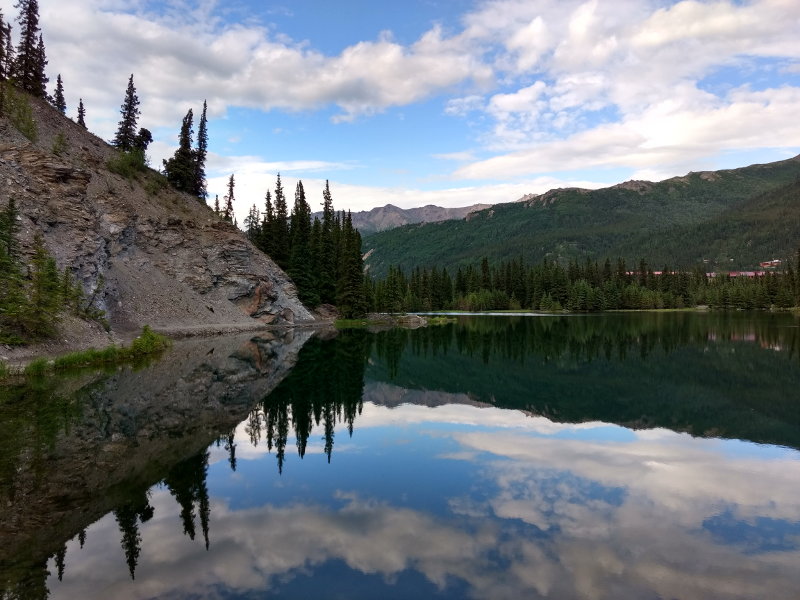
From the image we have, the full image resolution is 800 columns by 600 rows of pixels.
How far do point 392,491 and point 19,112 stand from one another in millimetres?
75830

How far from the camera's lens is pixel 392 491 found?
15.9 metres

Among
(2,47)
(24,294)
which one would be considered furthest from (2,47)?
(24,294)

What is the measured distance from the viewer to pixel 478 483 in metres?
16.7

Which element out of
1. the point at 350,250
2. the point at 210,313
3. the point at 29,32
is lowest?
the point at 210,313

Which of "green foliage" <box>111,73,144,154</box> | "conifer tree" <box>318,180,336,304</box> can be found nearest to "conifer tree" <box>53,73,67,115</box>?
"green foliage" <box>111,73,144,154</box>

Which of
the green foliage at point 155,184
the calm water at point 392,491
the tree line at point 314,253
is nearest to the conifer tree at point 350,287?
the tree line at point 314,253

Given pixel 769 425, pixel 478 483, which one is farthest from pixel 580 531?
pixel 769 425

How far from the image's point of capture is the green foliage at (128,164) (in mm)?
82812

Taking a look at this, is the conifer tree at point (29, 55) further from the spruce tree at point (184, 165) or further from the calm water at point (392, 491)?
the calm water at point (392, 491)

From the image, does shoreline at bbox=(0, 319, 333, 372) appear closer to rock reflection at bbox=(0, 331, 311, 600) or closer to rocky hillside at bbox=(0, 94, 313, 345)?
rocky hillside at bbox=(0, 94, 313, 345)

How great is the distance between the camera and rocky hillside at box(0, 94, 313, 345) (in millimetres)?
55562

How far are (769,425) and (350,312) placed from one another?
287 ft

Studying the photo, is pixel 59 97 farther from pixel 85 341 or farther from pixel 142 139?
pixel 85 341

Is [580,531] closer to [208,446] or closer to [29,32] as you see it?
[208,446]
